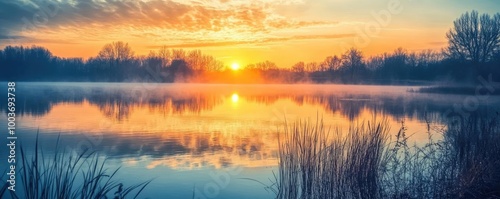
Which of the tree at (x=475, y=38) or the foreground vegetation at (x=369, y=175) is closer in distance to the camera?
the foreground vegetation at (x=369, y=175)

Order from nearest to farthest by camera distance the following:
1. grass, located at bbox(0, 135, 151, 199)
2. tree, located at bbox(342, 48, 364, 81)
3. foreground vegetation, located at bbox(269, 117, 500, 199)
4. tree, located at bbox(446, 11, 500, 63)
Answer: grass, located at bbox(0, 135, 151, 199) < foreground vegetation, located at bbox(269, 117, 500, 199) < tree, located at bbox(446, 11, 500, 63) < tree, located at bbox(342, 48, 364, 81)

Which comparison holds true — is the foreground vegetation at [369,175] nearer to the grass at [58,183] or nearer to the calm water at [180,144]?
the calm water at [180,144]

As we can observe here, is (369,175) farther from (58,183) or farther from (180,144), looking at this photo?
(180,144)

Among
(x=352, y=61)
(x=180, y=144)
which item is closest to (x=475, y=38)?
(x=352, y=61)

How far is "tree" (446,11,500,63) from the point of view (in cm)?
3716

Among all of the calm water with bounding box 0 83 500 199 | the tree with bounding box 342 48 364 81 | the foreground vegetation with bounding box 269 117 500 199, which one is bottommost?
the calm water with bounding box 0 83 500 199

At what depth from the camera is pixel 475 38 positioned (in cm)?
3822

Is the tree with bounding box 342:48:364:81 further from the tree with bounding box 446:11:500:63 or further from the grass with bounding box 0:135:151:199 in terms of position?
the grass with bounding box 0:135:151:199

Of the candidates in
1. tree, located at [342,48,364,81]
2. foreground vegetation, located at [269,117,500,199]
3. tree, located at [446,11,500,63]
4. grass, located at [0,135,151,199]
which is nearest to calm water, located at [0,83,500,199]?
foreground vegetation, located at [269,117,500,199]

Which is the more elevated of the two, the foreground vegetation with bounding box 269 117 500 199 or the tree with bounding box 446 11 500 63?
the tree with bounding box 446 11 500 63

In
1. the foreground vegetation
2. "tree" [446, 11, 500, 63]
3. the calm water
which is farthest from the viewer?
"tree" [446, 11, 500, 63]

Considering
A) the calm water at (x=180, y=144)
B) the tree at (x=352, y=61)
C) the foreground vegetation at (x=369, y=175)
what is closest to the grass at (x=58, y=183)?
the calm water at (x=180, y=144)

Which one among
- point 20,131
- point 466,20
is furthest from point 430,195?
point 466,20

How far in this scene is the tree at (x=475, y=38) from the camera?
37156mm
